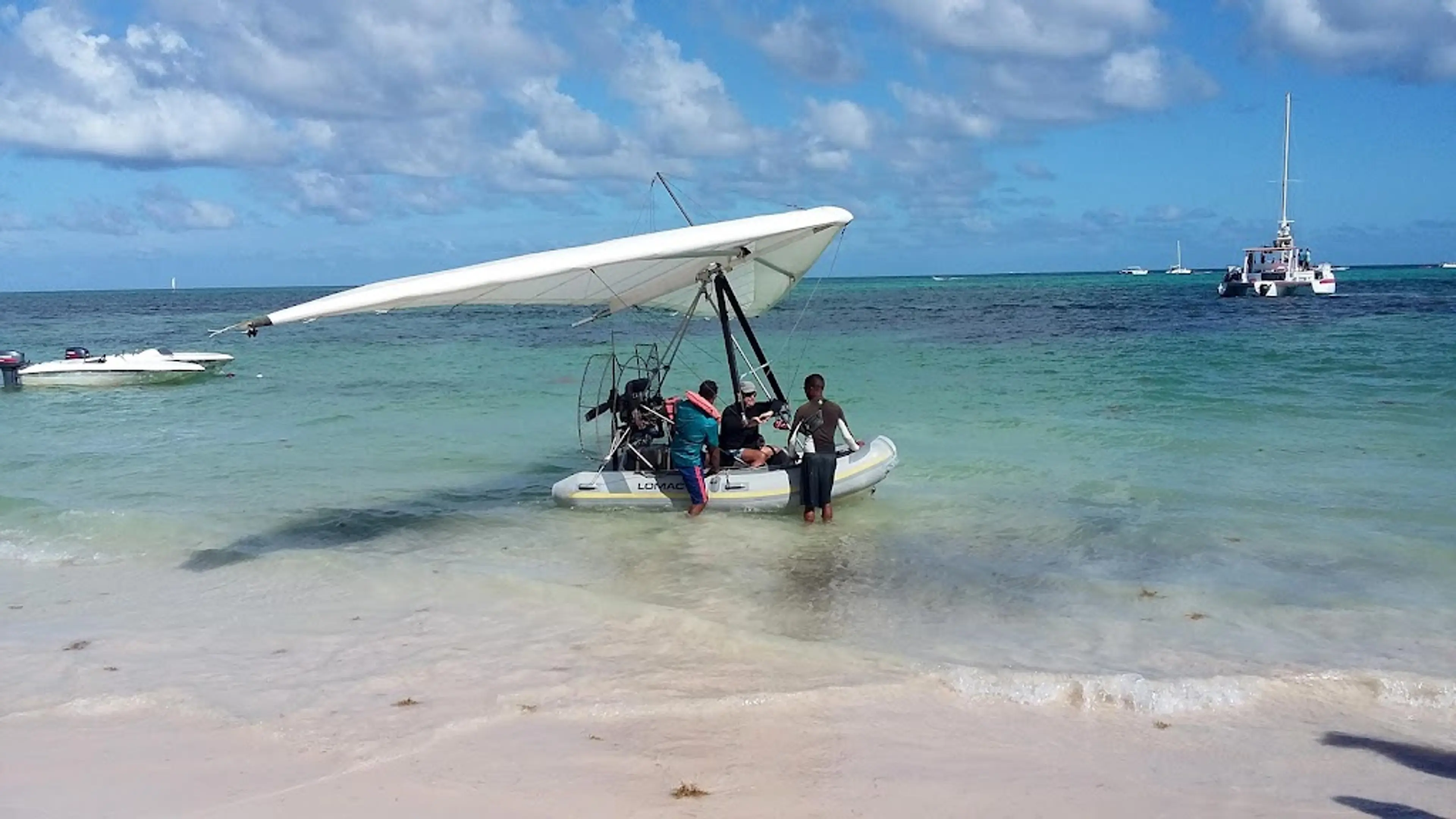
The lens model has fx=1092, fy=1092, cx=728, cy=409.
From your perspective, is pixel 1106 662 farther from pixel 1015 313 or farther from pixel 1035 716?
pixel 1015 313

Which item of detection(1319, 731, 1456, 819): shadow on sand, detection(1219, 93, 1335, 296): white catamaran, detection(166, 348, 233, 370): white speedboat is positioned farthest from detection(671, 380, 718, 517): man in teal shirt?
detection(1219, 93, 1335, 296): white catamaran

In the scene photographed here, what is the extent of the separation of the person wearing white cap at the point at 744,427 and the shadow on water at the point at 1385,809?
7.10 metres

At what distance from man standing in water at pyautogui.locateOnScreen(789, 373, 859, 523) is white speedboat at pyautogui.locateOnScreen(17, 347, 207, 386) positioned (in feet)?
63.1

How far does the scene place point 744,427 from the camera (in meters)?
11.5

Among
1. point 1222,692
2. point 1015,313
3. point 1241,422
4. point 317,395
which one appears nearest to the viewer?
point 1222,692

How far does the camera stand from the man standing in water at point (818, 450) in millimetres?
10578

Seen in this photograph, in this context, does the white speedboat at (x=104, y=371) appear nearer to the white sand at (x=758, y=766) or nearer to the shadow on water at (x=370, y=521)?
the shadow on water at (x=370, y=521)

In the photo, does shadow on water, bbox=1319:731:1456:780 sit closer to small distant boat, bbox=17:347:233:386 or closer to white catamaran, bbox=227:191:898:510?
white catamaran, bbox=227:191:898:510

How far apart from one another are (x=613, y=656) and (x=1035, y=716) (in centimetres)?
263

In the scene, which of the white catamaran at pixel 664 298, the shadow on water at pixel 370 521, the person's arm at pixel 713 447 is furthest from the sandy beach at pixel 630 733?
the person's arm at pixel 713 447

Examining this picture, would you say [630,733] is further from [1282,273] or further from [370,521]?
[1282,273]

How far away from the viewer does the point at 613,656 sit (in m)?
6.99

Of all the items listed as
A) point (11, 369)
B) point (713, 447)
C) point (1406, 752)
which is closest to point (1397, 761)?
point (1406, 752)

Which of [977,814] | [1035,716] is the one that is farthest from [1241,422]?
[977,814]
